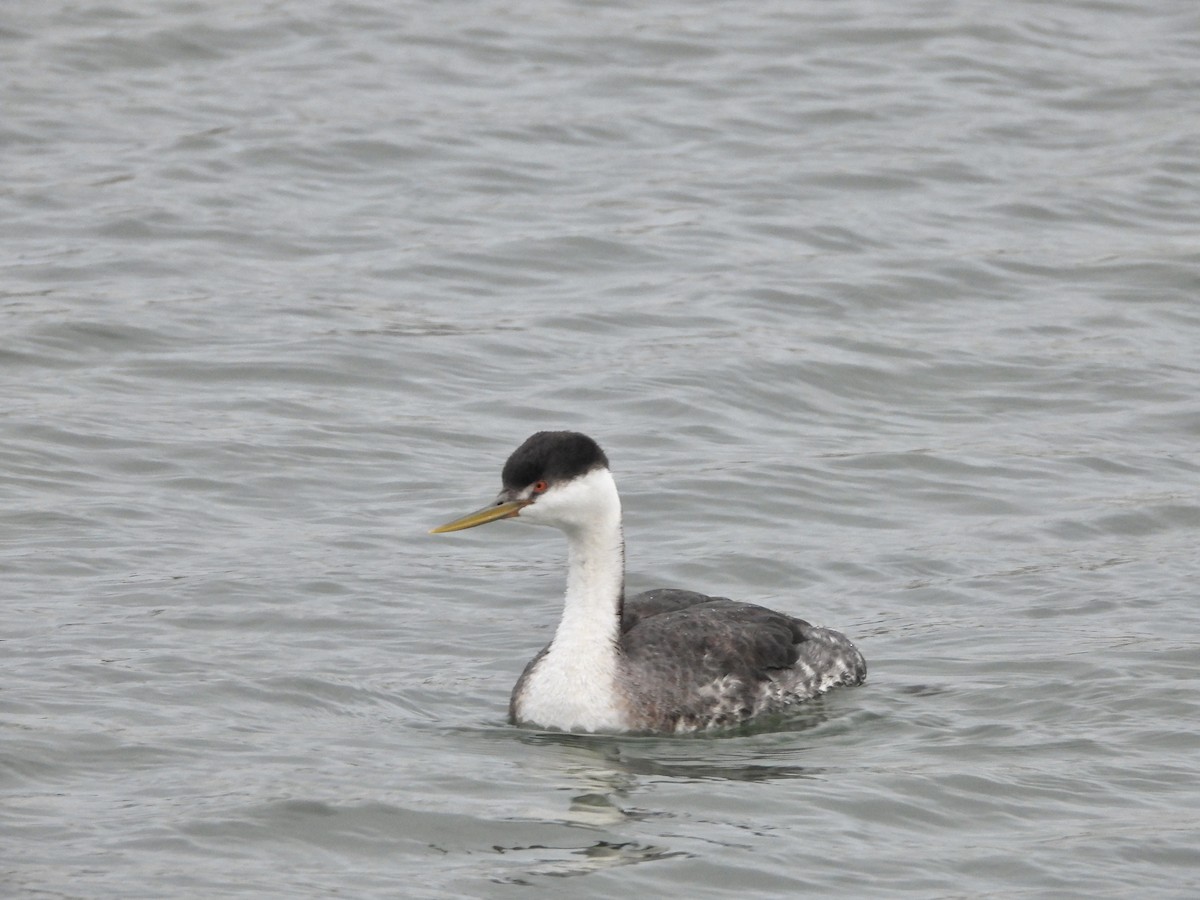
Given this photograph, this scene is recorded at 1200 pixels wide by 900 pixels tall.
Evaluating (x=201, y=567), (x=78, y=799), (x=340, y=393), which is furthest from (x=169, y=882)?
(x=340, y=393)

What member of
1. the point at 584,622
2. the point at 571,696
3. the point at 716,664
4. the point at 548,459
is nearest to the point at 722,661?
the point at 716,664

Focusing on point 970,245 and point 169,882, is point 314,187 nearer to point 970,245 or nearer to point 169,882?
point 970,245

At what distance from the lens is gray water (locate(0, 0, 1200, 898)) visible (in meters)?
8.42

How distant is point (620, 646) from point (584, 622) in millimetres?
211

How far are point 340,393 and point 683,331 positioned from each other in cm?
269

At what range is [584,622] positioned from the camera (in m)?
9.81

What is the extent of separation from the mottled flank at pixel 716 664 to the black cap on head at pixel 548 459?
0.87 metres

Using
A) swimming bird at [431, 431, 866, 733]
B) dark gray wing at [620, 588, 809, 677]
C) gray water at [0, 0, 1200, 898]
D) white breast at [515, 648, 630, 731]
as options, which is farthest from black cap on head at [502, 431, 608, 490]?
gray water at [0, 0, 1200, 898]

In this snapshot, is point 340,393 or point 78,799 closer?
point 78,799

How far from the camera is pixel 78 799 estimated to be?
8312mm

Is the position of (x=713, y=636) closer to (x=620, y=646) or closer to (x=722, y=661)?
(x=722, y=661)

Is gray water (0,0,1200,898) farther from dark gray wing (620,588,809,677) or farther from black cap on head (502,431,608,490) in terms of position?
black cap on head (502,431,608,490)

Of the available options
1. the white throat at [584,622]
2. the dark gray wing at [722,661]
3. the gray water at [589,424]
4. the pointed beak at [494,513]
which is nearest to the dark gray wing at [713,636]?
the dark gray wing at [722,661]

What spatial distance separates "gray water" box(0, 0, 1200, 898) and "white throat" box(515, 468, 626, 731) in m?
0.16
